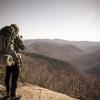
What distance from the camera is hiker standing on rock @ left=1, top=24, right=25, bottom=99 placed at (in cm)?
495

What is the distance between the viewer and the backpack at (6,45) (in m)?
4.88

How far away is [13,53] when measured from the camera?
16.5 ft

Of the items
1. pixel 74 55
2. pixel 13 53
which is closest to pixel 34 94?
pixel 13 53

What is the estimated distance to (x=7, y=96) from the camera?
5.43 metres

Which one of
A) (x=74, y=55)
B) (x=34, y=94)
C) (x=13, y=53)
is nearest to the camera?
(x=13, y=53)

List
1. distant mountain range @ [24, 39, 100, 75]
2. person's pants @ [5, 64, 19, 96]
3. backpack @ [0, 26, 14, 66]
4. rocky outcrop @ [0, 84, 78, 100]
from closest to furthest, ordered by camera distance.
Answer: backpack @ [0, 26, 14, 66] < person's pants @ [5, 64, 19, 96] < rocky outcrop @ [0, 84, 78, 100] < distant mountain range @ [24, 39, 100, 75]

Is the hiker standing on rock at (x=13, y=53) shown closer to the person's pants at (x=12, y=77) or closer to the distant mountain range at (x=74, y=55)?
the person's pants at (x=12, y=77)

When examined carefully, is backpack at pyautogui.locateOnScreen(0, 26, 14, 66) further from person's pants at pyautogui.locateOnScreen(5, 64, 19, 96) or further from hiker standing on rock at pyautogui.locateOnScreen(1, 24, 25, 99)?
person's pants at pyautogui.locateOnScreen(5, 64, 19, 96)

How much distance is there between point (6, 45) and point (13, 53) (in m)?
0.26

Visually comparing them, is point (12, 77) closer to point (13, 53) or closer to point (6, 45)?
point (13, 53)

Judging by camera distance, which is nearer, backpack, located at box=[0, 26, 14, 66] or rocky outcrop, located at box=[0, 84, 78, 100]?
backpack, located at box=[0, 26, 14, 66]

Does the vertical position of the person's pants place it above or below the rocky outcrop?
above

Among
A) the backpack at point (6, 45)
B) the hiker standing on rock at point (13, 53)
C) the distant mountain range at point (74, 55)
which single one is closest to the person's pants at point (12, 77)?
the hiker standing on rock at point (13, 53)

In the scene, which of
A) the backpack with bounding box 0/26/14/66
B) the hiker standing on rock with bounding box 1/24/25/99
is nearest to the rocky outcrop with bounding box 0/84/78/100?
the hiker standing on rock with bounding box 1/24/25/99
